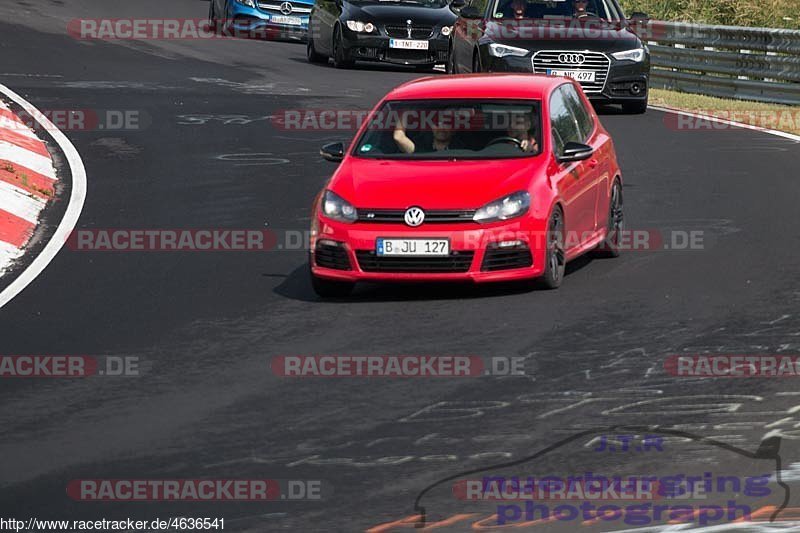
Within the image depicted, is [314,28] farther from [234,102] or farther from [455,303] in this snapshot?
[455,303]

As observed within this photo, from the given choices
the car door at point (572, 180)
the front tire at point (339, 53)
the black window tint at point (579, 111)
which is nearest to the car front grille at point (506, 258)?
the car door at point (572, 180)

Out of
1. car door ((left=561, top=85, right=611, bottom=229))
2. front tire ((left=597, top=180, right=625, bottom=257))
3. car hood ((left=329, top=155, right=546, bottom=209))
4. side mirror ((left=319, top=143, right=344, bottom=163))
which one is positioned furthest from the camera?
front tire ((left=597, top=180, right=625, bottom=257))

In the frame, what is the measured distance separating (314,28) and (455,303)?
64.8 ft

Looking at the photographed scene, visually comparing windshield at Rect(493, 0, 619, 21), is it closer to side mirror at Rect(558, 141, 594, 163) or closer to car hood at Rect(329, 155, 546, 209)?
side mirror at Rect(558, 141, 594, 163)

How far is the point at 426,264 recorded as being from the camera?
41.3ft

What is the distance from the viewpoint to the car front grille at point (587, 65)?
2439 centimetres

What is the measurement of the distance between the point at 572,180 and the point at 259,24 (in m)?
23.4

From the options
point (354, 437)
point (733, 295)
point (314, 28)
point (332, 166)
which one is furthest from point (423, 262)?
point (314, 28)

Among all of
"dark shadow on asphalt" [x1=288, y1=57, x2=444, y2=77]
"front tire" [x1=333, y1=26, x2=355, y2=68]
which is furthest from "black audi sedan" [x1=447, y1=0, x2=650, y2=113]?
"front tire" [x1=333, y1=26, x2=355, y2=68]

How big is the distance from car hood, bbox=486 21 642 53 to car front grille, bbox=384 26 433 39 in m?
5.07

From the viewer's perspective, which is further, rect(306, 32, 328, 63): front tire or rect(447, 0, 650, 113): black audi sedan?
rect(306, 32, 328, 63): front tire

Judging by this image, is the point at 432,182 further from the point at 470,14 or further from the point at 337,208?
the point at 470,14

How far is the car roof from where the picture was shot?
13.9m

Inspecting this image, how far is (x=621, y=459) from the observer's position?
8.30 metres
